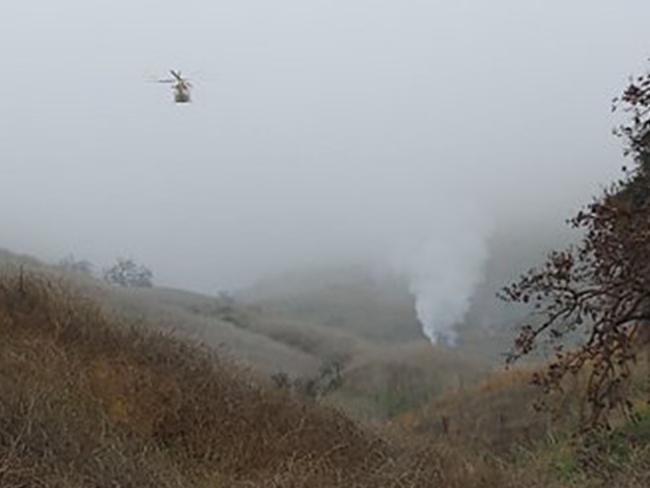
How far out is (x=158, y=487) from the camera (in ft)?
25.0

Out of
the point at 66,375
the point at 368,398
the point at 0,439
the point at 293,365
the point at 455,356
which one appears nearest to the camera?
the point at 0,439

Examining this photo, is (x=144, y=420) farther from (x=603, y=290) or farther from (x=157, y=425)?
(x=603, y=290)

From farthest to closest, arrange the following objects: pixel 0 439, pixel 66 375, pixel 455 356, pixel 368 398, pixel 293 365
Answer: pixel 455 356 → pixel 368 398 → pixel 293 365 → pixel 66 375 → pixel 0 439

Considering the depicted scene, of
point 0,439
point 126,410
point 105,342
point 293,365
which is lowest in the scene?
point 0,439

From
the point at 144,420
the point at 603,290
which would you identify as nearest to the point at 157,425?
the point at 144,420

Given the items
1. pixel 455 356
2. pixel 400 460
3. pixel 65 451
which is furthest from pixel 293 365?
pixel 65 451

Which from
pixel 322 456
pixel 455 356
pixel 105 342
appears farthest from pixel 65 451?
pixel 455 356

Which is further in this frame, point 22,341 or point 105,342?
point 105,342

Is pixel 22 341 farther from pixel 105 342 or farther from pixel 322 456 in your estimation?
pixel 322 456

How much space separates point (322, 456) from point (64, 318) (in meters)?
3.99

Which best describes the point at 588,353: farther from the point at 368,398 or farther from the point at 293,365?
the point at 368,398

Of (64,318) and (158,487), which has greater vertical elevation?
(64,318)

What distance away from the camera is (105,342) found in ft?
41.0

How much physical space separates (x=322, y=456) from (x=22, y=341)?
348cm
